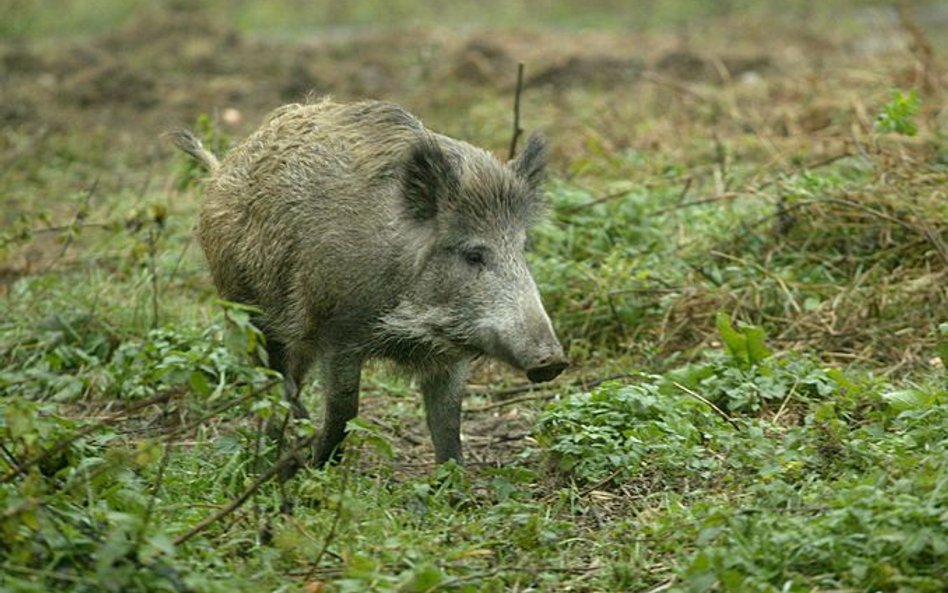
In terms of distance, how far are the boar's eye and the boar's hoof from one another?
22.4 inches

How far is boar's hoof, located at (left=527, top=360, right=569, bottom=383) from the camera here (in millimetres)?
5297

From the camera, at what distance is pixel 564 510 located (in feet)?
17.8

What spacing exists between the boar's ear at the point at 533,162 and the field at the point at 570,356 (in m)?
0.91

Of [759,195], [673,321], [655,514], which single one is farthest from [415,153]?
[759,195]

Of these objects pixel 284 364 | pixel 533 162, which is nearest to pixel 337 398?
pixel 284 364

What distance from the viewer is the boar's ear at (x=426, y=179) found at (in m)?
5.67

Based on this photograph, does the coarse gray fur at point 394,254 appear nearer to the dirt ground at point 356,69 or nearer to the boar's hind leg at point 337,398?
the boar's hind leg at point 337,398

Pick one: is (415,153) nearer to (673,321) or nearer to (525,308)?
(525,308)

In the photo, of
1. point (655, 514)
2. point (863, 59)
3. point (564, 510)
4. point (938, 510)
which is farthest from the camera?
point (863, 59)

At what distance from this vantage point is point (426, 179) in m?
5.72

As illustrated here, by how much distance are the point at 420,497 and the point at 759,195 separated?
130 inches

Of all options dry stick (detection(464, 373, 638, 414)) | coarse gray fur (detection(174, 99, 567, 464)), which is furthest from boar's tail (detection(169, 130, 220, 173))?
dry stick (detection(464, 373, 638, 414))

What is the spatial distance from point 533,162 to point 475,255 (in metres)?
0.59

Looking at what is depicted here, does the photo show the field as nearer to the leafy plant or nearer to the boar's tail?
the leafy plant
